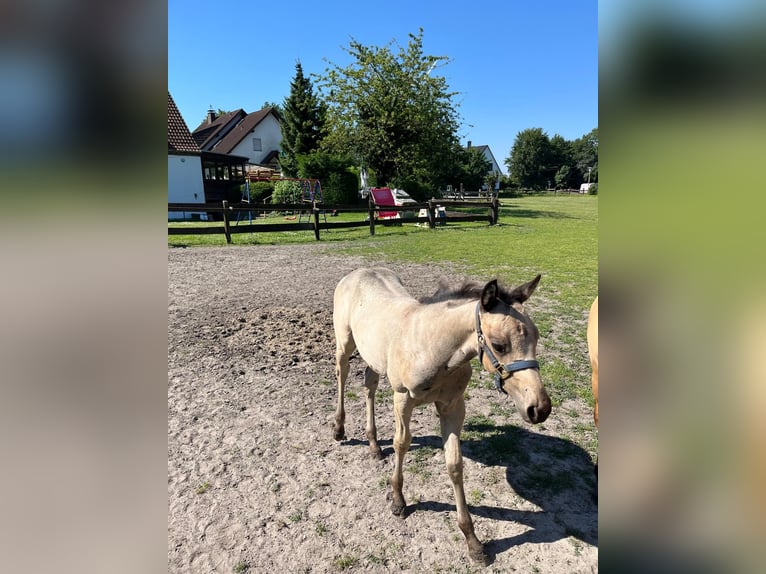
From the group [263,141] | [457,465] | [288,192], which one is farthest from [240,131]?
[457,465]

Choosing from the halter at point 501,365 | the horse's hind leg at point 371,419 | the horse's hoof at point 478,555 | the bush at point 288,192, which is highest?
the bush at point 288,192

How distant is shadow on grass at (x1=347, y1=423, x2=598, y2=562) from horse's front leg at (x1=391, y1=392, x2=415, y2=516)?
0.30 feet

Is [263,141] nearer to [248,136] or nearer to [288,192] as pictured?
[248,136]

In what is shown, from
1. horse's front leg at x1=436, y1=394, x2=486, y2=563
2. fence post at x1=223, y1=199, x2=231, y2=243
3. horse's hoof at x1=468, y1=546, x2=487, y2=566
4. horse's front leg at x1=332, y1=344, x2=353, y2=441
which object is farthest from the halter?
fence post at x1=223, y1=199, x2=231, y2=243

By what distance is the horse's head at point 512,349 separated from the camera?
77.4 inches

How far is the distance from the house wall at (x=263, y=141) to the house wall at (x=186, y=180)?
13.3m

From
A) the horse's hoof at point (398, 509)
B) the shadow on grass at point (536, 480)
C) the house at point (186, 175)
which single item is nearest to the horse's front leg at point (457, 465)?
the shadow on grass at point (536, 480)

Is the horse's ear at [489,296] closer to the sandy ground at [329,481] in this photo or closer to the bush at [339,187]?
the sandy ground at [329,481]
